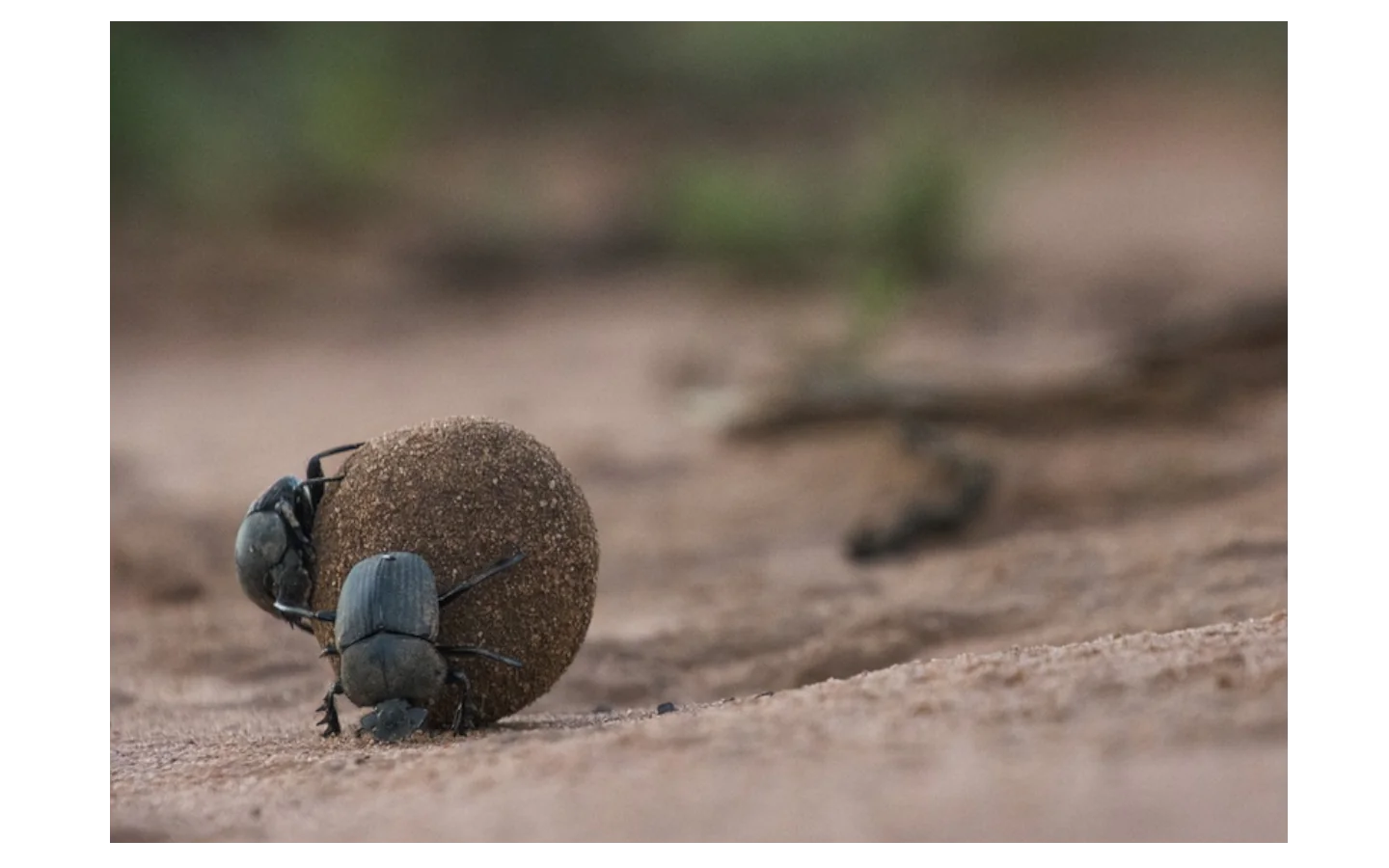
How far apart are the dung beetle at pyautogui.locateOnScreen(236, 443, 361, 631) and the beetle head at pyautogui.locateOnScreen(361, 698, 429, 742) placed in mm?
470

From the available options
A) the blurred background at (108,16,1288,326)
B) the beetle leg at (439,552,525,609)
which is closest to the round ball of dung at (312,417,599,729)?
the beetle leg at (439,552,525,609)

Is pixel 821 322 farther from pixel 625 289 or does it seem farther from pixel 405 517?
pixel 405 517

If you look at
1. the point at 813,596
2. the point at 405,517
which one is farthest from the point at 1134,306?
the point at 405,517

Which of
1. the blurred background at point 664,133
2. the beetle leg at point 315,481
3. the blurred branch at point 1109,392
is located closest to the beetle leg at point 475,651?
the beetle leg at point 315,481

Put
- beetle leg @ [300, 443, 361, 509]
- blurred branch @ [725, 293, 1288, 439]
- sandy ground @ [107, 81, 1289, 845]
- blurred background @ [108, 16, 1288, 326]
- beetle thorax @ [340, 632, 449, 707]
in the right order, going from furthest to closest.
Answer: blurred background @ [108, 16, 1288, 326] → blurred branch @ [725, 293, 1288, 439] → beetle leg @ [300, 443, 361, 509] → beetle thorax @ [340, 632, 449, 707] → sandy ground @ [107, 81, 1289, 845]

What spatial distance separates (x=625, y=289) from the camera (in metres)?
12.5

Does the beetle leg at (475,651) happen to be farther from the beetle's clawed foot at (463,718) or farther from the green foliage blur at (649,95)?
the green foliage blur at (649,95)

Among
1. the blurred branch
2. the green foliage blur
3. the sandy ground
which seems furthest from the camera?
the green foliage blur

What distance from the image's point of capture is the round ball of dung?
11.9 ft

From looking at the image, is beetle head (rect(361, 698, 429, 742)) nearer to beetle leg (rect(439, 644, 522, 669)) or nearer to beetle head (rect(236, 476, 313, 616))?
beetle leg (rect(439, 644, 522, 669))

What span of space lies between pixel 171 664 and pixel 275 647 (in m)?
0.38

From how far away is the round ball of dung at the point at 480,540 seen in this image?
363 cm

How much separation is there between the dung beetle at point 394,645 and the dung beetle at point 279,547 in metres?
0.30

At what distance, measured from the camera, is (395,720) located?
3.50 metres
